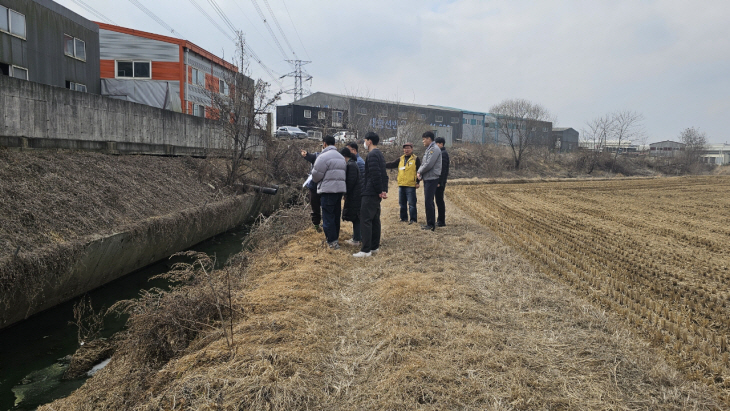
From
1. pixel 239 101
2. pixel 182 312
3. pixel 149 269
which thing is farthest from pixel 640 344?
pixel 239 101

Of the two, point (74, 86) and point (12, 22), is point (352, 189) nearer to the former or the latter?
point (12, 22)

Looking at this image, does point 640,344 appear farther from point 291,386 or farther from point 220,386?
point 220,386

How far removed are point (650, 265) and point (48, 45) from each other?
71.6ft

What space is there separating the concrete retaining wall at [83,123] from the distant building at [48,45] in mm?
6591

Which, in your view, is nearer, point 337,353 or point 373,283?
point 337,353

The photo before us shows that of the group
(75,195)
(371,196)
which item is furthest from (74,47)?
(371,196)

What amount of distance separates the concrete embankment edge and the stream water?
168mm

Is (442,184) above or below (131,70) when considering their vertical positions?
below

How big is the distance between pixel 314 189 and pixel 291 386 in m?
5.34

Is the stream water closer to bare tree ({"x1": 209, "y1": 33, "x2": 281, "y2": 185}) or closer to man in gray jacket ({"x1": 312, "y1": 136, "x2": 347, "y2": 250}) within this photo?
man in gray jacket ({"x1": 312, "y1": 136, "x2": 347, "y2": 250})

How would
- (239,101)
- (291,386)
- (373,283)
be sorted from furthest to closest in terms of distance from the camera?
(239,101), (373,283), (291,386)

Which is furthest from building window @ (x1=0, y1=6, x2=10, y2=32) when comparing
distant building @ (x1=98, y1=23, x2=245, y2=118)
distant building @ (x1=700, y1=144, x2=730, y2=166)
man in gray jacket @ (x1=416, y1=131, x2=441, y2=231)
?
distant building @ (x1=700, y1=144, x2=730, y2=166)

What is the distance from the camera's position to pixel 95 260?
24.8 feet

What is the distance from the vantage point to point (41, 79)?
58.3 ft
